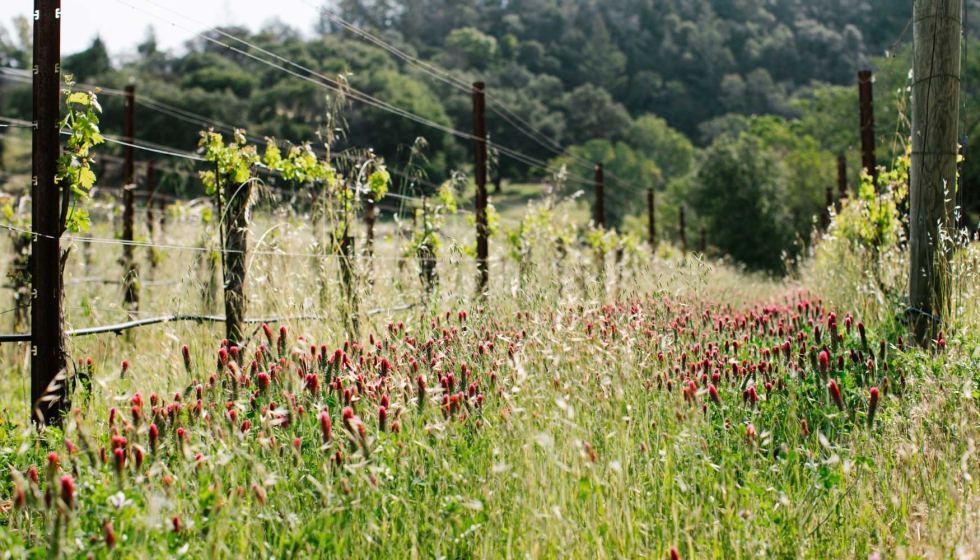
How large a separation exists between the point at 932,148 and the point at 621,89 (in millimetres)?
87477

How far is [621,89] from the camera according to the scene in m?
88.4

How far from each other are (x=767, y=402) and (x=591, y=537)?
61.7 inches

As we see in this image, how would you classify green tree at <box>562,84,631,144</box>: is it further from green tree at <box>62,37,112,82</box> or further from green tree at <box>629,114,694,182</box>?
green tree at <box>62,37,112,82</box>

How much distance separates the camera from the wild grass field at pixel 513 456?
2252 mm

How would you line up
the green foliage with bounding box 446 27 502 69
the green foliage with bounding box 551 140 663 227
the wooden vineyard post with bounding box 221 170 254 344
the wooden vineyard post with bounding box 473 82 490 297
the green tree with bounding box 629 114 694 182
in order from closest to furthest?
1. the wooden vineyard post with bounding box 221 170 254 344
2. the wooden vineyard post with bounding box 473 82 490 297
3. the green foliage with bounding box 551 140 663 227
4. the green tree with bounding box 629 114 694 182
5. the green foliage with bounding box 446 27 502 69

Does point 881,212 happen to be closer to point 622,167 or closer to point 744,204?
point 744,204

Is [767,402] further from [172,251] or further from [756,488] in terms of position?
[172,251]

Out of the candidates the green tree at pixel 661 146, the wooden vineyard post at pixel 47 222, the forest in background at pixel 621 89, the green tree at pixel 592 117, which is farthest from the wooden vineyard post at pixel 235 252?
the green tree at pixel 661 146

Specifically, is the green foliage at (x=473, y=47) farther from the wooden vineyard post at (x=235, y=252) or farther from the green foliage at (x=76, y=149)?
the green foliage at (x=76, y=149)

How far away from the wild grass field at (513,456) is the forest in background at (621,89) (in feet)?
14.3

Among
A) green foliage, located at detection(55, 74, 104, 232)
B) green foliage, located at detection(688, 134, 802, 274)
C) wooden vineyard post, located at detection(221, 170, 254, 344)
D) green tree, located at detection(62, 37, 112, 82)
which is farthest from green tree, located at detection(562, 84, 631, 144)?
green foliage, located at detection(55, 74, 104, 232)

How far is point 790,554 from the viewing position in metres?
2.34

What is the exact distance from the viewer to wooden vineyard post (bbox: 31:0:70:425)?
3.59m

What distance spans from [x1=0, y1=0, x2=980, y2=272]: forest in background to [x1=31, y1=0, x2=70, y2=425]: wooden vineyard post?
651cm
